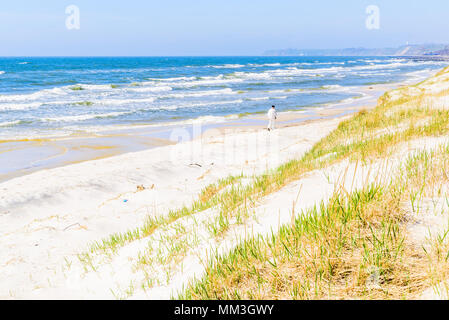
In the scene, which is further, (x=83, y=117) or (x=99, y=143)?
(x=83, y=117)

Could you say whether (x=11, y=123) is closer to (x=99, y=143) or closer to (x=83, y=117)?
(x=83, y=117)

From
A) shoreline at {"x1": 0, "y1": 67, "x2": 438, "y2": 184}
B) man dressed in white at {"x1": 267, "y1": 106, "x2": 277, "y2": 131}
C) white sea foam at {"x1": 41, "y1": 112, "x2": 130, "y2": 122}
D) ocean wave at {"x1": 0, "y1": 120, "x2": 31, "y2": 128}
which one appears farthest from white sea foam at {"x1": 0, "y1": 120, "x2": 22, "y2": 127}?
man dressed in white at {"x1": 267, "y1": 106, "x2": 277, "y2": 131}

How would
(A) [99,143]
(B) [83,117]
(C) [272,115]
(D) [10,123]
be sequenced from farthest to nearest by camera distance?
(B) [83,117], (D) [10,123], (C) [272,115], (A) [99,143]

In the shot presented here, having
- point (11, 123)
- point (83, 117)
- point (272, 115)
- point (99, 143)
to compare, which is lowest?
point (99, 143)

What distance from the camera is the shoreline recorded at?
12016 millimetres

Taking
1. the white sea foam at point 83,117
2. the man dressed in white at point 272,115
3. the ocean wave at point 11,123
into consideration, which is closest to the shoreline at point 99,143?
the man dressed in white at point 272,115

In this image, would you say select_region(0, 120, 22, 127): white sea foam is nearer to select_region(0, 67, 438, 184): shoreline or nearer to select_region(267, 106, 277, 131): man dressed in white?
select_region(0, 67, 438, 184): shoreline

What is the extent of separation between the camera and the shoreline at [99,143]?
→ 473 inches

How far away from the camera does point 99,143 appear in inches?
598

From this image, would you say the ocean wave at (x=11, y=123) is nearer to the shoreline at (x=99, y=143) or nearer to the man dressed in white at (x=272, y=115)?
the shoreline at (x=99, y=143)

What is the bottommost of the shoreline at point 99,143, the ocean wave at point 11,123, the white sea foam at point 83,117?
the shoreline at point 99,143

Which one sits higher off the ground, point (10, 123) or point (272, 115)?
point (272, 115)

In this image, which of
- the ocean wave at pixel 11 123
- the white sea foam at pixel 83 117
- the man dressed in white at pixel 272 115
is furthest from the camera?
the white sea foam at pixel 83 117

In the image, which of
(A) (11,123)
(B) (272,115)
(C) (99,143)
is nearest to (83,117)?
(A) (11,123)
